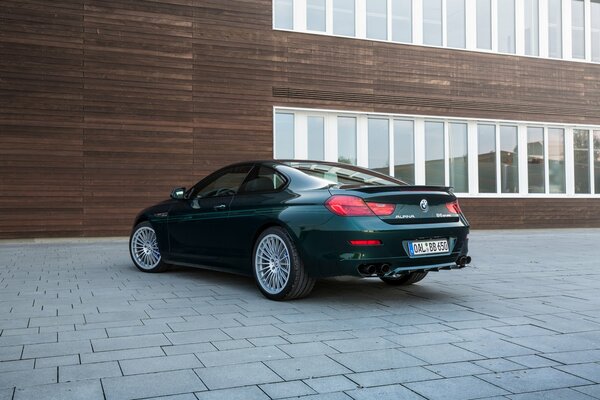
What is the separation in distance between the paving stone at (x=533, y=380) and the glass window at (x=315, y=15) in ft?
42.5

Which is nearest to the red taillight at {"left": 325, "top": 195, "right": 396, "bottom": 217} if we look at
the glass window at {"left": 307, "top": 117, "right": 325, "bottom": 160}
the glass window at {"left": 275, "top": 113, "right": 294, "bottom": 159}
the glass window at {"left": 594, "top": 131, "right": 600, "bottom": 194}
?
the glass window at {"left": 275, "top": 113, "right": 294, "bottom": 159}

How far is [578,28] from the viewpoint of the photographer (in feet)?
61.0

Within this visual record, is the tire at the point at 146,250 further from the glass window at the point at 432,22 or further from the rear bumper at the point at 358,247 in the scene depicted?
the glass window at the point at 432,22

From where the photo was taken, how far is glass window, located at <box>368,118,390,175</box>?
15906mm

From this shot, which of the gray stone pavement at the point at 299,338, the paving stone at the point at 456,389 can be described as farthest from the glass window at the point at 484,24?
the paving stone at the point at 456,389

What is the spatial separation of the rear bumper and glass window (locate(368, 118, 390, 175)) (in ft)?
34.7

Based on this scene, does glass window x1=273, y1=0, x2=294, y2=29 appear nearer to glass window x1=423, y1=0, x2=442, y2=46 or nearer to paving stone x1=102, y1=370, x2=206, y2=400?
A: glass window x1=423, y1=0, x2=442, y2=46

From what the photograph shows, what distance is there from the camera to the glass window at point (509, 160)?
57.2ft

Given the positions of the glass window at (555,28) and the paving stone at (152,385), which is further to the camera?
the glass window at (555,28)

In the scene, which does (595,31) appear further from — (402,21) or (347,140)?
(347,140)

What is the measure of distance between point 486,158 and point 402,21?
15.0 feet

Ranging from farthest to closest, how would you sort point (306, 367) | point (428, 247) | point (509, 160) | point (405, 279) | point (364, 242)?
1. point (509, 160)
2. point (405, 279)
3. point (428, 247)
4. point (364, 242)
5. point (306, 367)

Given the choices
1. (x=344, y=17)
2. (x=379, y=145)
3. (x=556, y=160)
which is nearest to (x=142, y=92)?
(x=344, y=17)

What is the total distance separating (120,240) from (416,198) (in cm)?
871
